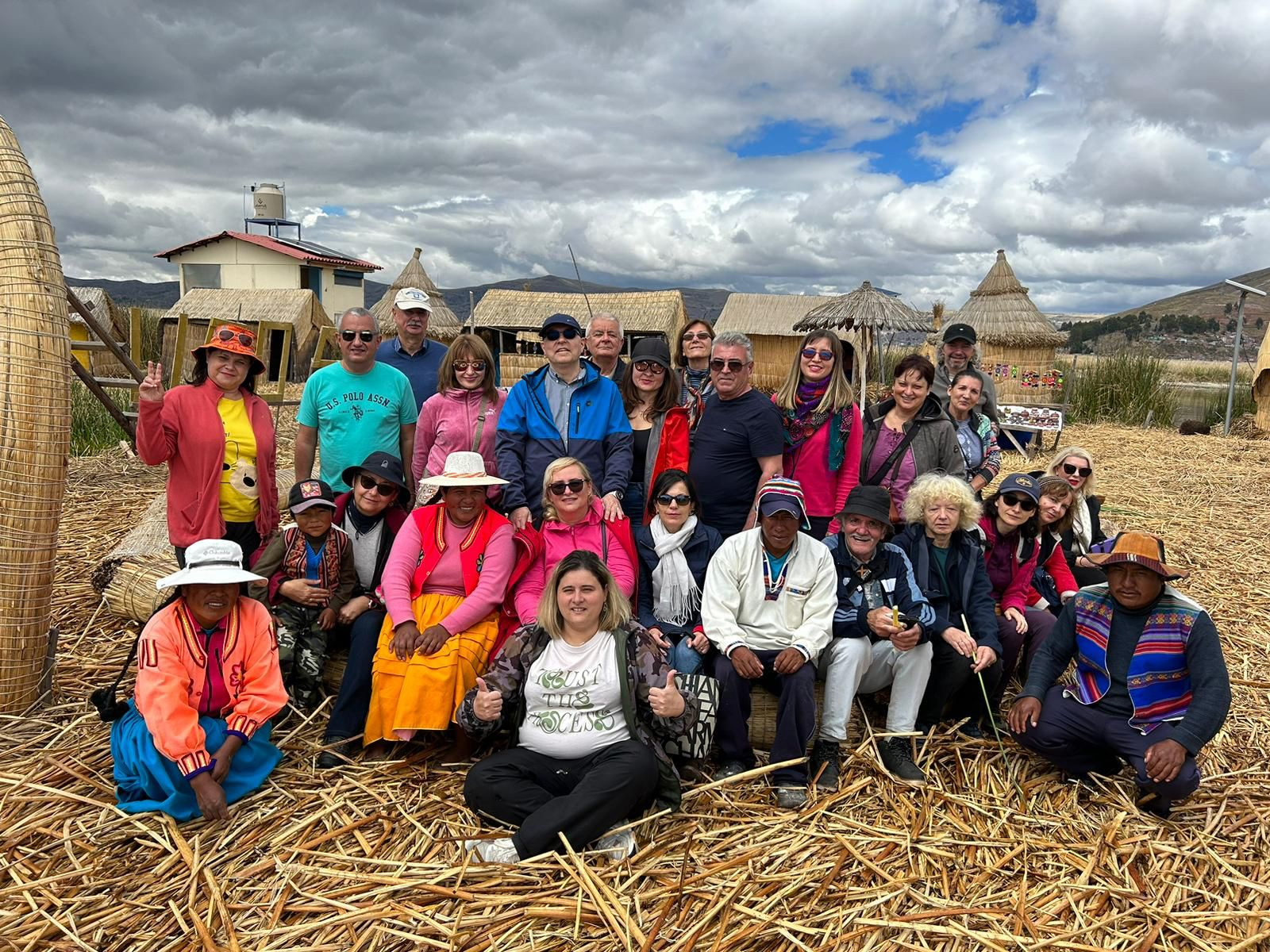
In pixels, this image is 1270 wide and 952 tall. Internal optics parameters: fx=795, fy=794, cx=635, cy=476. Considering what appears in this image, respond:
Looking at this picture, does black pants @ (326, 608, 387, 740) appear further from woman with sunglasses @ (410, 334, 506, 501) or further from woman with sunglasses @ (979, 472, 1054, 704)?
woman with sunglasses @ (979, 472, 1054, 704)

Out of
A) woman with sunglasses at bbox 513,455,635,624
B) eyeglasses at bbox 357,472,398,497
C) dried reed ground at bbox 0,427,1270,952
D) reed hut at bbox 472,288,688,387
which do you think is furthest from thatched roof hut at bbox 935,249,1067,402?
eyeglasses at bbox 357,472,398,497

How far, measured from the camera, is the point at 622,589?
13.4ft

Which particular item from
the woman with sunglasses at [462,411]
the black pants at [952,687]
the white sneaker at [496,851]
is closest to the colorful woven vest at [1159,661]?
the black pants at [952,687]

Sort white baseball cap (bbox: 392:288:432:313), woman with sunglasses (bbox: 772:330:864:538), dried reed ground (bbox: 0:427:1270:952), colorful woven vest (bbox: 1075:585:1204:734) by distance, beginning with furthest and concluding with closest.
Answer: white baseball cap (bbox: 392:288:432:313) < woman with sunglasses (bbox: 772:330:864:538) < colorful woven vest (bbox: 1075:585:1204:734) < dried reed ground (bbox: 0:427:1270:952)

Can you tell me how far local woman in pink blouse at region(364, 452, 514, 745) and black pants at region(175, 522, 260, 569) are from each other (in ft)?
2.97

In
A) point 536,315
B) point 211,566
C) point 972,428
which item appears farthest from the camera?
point 536,315

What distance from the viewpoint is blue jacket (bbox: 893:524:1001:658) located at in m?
4.14

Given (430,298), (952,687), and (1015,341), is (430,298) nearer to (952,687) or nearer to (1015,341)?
(1015,341)

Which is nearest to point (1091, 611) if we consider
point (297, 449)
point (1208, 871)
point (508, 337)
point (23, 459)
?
point (1208, 871)

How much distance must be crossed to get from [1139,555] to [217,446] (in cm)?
447

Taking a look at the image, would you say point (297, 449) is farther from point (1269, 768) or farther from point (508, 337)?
point (508, 337)

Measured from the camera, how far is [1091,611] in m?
3.77

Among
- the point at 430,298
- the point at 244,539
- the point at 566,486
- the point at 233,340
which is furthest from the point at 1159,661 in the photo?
the point at 430,298

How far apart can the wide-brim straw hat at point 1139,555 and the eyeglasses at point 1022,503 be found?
800 mm
